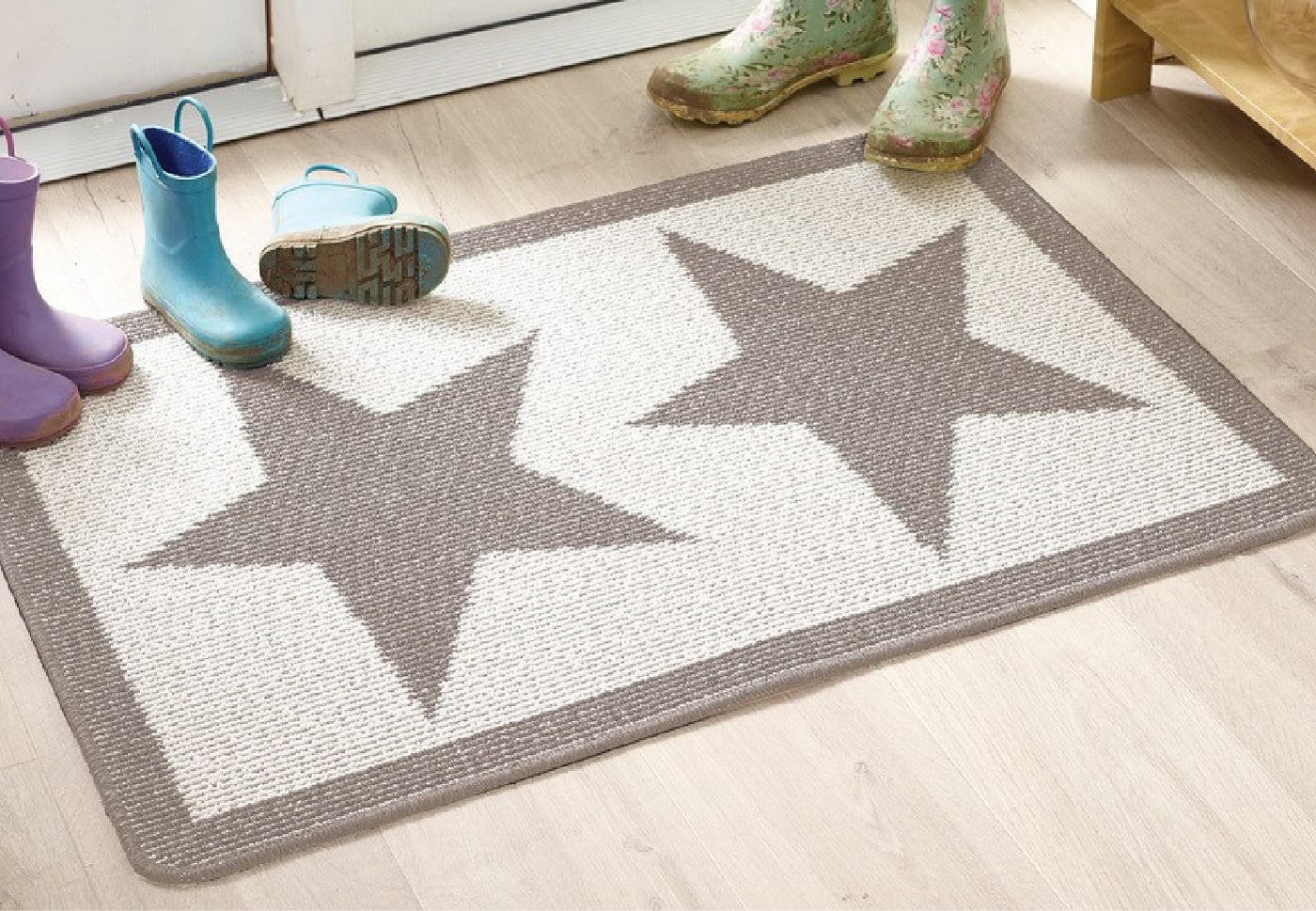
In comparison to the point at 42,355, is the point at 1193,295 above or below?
below

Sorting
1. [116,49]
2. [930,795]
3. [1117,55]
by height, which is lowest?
[930,795]

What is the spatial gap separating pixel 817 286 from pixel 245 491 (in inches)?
24.5

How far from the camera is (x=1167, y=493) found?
5.39ft

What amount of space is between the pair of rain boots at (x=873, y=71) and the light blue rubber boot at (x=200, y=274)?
59 cm

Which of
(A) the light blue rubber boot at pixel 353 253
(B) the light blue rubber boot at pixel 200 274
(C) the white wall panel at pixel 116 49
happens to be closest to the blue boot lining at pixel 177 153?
(B) the light blue rubber boot at pixel 200 274

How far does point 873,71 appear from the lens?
2191 millimetres

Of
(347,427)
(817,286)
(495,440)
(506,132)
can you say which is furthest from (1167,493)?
(506,132)

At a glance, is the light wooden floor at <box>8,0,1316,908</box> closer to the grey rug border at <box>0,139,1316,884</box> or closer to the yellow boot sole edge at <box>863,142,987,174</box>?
the grey rug border at <box>0,139,1316,884</box>

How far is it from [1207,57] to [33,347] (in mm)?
1289

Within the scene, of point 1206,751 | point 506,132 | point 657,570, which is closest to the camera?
point 1206,751

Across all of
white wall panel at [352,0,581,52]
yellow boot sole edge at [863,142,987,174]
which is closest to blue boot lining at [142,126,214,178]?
white wall panel at [352,0,581,52]

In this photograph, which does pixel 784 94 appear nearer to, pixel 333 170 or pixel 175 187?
pixel 333 170

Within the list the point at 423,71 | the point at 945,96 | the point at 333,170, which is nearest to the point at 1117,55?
the point at 945,96

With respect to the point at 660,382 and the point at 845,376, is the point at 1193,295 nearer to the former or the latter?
the point at 845,376
